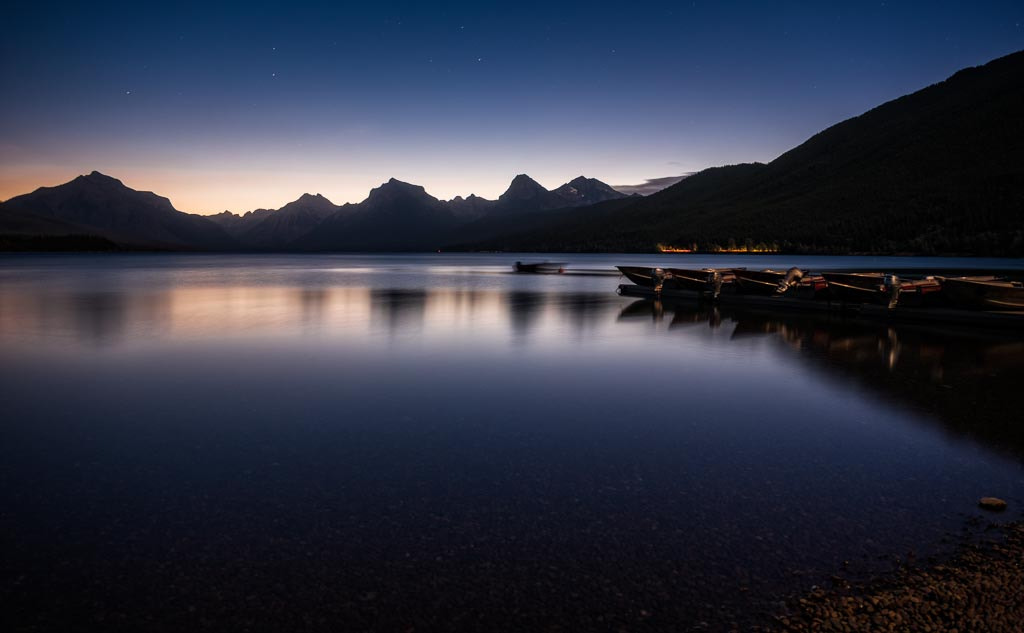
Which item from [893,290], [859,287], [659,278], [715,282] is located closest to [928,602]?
[893,290]

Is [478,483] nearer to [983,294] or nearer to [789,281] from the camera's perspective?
[983,294]

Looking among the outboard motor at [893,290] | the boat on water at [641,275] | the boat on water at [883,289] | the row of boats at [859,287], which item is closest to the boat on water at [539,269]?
the boat on water at [641,275]

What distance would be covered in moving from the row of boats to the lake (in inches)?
369

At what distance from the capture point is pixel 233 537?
5.47 metres

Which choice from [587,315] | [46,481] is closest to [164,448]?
[46,481]

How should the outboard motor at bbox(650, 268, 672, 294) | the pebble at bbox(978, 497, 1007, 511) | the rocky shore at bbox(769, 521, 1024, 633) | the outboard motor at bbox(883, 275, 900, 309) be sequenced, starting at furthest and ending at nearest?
1. the outboard motor at bbox(650, 268, 672, 294)
2. the outboard motor at bbox(883, 275, 900, 309)
3. the pebble at bbox(978, 497, 1007, 511)
4. the rocky shore at bbox(769, 521, 1024, 633)

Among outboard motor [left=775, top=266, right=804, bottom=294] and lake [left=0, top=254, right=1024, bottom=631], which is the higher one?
outboard motor [left=775, top=266, right=804, bottom=294]

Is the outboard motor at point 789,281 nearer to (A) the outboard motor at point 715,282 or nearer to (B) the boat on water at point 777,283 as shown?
(B) the boat on water at point 777,283

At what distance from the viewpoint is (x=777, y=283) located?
104 feet

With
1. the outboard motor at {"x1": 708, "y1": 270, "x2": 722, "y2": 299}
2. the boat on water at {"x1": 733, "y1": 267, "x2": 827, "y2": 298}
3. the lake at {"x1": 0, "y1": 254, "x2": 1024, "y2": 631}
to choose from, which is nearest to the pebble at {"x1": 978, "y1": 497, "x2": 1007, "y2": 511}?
the lake at {"x1": 0, "y1": 254, "x2": 1024, "y2": 631}

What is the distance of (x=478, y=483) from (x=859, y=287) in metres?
26.8

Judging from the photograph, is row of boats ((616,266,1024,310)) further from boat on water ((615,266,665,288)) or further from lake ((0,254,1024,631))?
lake ((0,254,1024,631))

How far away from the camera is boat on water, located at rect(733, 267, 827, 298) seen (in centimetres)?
3018

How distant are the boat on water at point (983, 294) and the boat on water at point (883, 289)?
971mm
